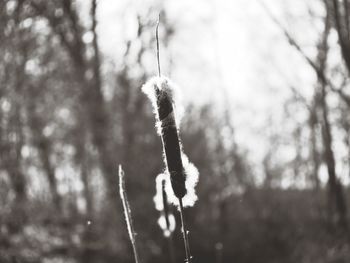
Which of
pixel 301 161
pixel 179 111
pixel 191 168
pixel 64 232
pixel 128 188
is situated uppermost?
pixel 301 161

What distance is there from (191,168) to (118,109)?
8551mm

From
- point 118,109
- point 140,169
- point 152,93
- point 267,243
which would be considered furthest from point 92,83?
point 152,93

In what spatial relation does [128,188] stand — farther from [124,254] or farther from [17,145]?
[17,145]

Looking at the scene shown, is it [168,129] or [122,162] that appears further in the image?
[122,162]

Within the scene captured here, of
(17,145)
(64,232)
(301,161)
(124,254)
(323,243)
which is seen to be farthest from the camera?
(301,161)

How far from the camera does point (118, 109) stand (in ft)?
34.2

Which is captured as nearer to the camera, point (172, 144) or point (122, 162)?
point (172, 144)

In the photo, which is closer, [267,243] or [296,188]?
[267,243]

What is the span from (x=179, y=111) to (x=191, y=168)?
0.25 metres

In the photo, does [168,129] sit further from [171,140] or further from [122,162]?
[122,162]

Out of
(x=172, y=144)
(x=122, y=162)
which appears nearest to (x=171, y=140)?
(x=172, y=144)

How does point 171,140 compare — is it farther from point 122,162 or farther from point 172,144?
point 122,162

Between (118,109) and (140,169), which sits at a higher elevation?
(118,109)

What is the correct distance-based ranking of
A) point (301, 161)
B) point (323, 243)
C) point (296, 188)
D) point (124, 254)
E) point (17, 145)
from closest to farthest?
point (17, 145) < point (124, 254) < point (323, 243) < point (296, 188) < point (301, 161)
